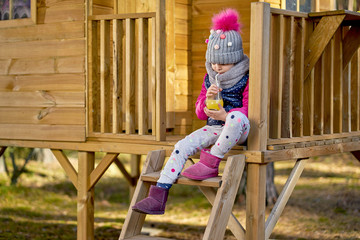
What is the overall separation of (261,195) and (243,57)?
1.16m

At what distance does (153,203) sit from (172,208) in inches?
321

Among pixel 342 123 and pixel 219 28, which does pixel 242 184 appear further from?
pixel 219 28

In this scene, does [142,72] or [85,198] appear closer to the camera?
[142,72]

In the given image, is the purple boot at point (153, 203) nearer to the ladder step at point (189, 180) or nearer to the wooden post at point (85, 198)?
the ladder step at point (189, 180)

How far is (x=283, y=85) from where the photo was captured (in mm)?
5605

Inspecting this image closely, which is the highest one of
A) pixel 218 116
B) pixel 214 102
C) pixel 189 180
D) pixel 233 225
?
pixel 214 102

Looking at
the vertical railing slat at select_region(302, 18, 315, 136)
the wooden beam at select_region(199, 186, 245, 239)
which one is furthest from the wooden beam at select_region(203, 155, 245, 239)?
the vertical railing slat at select_region(302, 18, 315, 136)

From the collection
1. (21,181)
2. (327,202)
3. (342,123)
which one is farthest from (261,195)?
(21,181)

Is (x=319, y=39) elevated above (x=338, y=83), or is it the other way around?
(x=319, y=39)

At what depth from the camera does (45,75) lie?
22.2 feet

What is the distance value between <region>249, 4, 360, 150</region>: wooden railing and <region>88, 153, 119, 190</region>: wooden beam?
170 cm

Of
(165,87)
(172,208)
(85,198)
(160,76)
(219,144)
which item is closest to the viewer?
(219,144)

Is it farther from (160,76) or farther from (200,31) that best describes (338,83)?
(160,76)

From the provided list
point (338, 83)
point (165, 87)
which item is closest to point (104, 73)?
point (165, 87)
